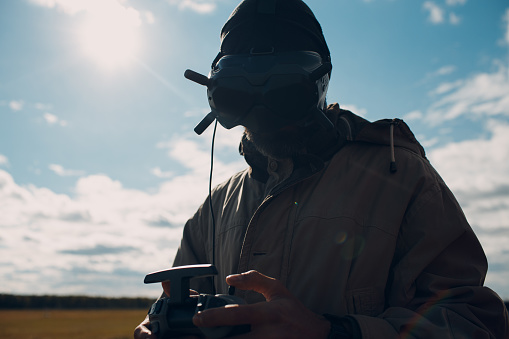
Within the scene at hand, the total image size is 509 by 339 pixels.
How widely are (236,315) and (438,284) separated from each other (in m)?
1.08

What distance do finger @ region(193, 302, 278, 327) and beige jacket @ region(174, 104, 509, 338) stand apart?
19.3 inches

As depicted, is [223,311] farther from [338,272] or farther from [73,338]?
[73,338]

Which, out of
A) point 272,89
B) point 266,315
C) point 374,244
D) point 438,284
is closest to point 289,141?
point 272,89

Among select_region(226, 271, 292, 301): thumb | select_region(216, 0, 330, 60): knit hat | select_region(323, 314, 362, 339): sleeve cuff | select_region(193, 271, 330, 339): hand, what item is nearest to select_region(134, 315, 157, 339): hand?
select_region(193, 271, 330, 339): hand

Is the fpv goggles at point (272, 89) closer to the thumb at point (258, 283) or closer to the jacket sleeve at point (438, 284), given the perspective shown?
the jacket sleeve at point (438, 284)

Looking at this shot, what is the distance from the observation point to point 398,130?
245cm

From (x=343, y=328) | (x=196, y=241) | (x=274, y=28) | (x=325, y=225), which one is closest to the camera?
(x=343, y=328)

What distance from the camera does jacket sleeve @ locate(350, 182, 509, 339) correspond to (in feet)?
5.89

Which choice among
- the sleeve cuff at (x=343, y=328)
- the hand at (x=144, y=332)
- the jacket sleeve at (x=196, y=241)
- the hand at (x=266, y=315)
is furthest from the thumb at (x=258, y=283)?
the jacket sleeve at (x=196, y=241)

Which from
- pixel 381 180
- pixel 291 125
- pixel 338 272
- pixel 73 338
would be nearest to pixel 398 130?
pixel 381 180

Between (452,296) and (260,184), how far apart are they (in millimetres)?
1361

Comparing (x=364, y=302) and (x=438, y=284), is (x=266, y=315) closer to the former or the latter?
(x=364, y=302)

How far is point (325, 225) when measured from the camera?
223cm

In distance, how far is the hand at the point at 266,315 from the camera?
1.49 metres
